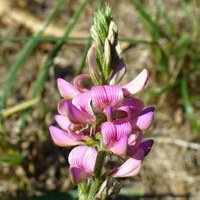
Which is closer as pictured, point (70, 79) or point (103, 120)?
point (103, 120)

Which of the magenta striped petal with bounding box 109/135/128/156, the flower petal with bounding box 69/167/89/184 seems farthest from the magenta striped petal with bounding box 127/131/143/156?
the flower petal with bounding box 69/167/89/184

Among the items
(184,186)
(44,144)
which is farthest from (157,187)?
(44,144)

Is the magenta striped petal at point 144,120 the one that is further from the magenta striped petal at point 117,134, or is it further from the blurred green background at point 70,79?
the blurred green background at point 70,79

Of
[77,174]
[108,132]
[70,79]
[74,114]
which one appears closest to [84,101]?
[74,114]

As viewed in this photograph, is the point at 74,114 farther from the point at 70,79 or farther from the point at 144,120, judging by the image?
the point at 70,79

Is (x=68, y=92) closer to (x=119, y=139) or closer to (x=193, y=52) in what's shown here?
(x=119, y=139)

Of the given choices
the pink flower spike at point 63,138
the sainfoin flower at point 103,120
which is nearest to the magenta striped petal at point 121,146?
the sainfoin flower at point 103,120

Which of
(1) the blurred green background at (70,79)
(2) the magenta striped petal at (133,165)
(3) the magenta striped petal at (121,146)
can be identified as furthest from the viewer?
(1) the blurred green background at (70,79)
